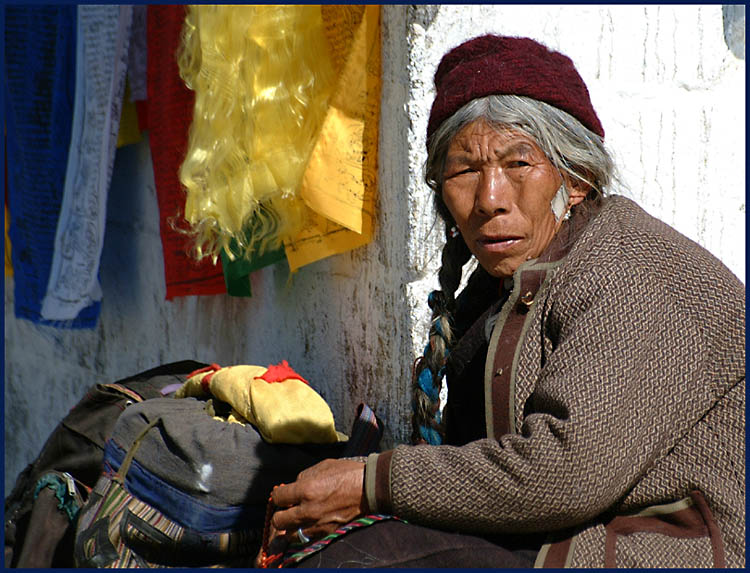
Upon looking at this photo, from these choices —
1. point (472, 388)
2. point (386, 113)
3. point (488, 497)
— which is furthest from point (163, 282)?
point (488, 497)

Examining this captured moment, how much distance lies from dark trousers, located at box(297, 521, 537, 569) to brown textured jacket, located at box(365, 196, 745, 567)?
30mm

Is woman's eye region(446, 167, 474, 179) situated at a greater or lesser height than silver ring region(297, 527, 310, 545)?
greater

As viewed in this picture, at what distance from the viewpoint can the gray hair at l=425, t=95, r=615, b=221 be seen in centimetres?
189

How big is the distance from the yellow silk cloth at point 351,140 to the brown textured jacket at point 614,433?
103 centimetres

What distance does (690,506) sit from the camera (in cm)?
162

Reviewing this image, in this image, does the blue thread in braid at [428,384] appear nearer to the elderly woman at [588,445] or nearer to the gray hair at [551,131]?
the elderly woman at [588,445]

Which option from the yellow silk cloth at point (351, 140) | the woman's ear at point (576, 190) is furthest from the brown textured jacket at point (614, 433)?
the yellow silk cloth at point (351, 140)

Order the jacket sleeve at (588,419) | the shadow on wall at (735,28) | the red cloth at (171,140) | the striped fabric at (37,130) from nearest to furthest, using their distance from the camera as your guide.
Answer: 1. the jacket sleeve at (588,419)
2. the shadow on wall at (735,28)
3. the red cloth at (171,140)
4. the striped fabric at (37,130)

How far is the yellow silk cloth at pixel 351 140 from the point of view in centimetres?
258

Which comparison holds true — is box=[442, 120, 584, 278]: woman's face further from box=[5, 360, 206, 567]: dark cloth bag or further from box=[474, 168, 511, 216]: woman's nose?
box=[5, 360, 206, 567]: dark cloth bag

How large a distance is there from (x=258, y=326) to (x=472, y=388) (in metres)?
1.46

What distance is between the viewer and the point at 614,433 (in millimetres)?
1507

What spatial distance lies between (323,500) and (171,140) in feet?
7.45

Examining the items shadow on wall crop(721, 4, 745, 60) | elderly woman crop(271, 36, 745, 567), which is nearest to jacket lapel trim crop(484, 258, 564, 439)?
elderly woman crop(271, 36, 745, 567)
